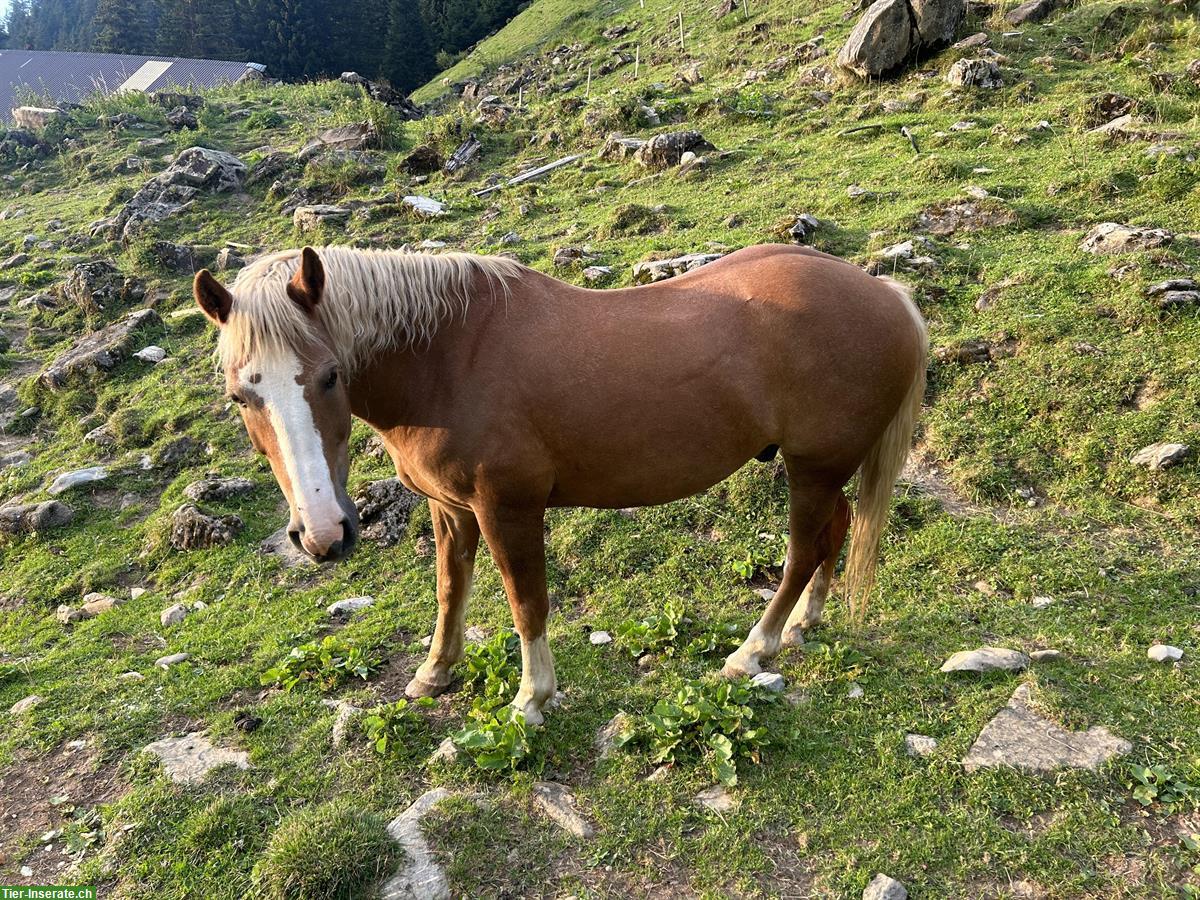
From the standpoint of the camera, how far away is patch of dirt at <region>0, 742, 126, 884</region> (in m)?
2.75

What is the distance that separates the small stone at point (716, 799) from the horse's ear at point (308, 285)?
2.47 metres

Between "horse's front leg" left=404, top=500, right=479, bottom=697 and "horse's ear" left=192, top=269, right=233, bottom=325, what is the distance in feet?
4.56

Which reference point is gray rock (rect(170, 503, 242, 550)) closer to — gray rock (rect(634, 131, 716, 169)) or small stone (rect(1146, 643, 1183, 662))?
small stone (rect(1146, 643, 1183, 662))

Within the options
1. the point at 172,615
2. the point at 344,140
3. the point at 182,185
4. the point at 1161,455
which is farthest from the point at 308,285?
the point at 344,140

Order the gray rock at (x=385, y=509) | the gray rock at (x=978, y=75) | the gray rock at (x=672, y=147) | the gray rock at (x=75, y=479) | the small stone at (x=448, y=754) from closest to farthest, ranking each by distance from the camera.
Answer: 1. the small stone at (x=448, y=754)
2. the gray rock at (x=385, y=509)
3. the gray rock at (x=75, y=479)
4. the gray rock at (x=978, y=75)
5. the gray rock at (x=672, y=147)

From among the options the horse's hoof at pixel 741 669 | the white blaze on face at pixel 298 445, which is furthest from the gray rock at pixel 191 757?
the horse's hoof at pixel 741 669

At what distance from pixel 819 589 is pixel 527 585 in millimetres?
1696

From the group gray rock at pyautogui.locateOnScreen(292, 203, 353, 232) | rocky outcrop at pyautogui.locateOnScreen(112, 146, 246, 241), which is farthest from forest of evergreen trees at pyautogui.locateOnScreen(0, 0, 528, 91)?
gray rock at pyautogui.locateOnScreen(292, 203, 353, 232)

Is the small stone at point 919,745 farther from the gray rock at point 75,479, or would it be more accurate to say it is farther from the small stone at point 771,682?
the gray rock at point 75,479

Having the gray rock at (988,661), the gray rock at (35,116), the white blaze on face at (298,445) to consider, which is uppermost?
the gray rock at (35,116)

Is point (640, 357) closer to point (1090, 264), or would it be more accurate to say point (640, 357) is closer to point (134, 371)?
point (1090, 264)

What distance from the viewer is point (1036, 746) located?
2.76 metres

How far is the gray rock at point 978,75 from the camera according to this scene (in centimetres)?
1005

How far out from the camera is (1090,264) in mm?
5836
